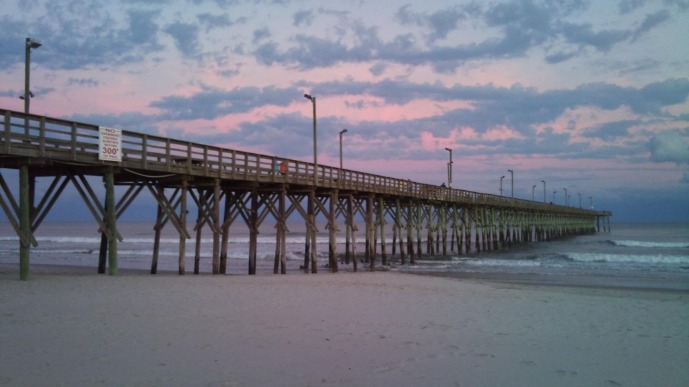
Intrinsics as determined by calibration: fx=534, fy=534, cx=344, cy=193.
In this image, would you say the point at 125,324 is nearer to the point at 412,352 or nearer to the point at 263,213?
the point at 412,352

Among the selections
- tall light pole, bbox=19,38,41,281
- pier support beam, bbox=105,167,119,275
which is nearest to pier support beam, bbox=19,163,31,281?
tall light pole, bbox=19,38,41,281

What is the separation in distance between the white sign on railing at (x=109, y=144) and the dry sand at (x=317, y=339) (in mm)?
3569

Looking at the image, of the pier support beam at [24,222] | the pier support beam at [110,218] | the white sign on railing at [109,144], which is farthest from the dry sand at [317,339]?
the white sign on railing at [109,144]

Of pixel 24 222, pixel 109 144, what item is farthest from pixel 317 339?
pixel 109 144

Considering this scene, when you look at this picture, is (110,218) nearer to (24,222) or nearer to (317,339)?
(24,222)

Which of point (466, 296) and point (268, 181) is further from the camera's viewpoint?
point (268, 181)

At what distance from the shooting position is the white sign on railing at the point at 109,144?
1376 cm

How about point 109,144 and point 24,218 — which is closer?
point 24,218

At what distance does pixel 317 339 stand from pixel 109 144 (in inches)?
369

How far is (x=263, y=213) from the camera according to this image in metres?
21.5

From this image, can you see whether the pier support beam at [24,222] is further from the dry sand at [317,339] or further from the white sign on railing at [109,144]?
the white sign on railing at [109,144]

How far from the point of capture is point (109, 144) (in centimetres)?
1396

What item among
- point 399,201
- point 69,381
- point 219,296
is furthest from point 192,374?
point 399,201

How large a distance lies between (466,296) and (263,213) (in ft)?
36.0
